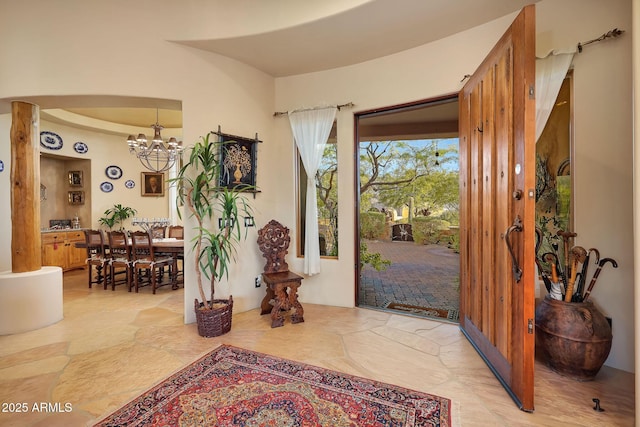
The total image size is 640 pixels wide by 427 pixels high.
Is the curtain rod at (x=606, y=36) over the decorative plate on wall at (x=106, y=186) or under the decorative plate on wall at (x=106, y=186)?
over

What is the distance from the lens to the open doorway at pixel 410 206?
164 inches

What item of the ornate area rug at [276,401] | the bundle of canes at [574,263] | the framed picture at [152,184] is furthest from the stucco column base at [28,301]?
the bundle of canes at [574,263]

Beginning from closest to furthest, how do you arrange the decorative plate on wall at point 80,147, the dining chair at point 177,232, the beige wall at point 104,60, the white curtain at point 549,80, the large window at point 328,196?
the white curtain at point 549,80
the beige wall at point 104,60
the large window at point 328,196
the dining chair at point 177,232
the decorative plate on wall at point 80,147

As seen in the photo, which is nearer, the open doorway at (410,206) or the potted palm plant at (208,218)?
the potted palm plant at (208,218)

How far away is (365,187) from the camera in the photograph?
4094 mm

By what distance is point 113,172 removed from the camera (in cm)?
634

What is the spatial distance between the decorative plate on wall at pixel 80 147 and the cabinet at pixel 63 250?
1.63 m

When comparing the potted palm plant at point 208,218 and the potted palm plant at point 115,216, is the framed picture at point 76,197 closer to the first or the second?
the potted palm plant at point 115,216

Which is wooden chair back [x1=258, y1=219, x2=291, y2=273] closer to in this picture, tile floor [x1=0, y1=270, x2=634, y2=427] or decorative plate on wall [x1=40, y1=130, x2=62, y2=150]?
tile floor [x1=0, y1=270, x2=634, y2=427]

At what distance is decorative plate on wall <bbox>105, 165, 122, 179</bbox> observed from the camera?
627 centimetres

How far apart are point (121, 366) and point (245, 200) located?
76.6 inches

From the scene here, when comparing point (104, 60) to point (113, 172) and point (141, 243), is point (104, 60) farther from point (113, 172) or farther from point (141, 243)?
point (113, 172)

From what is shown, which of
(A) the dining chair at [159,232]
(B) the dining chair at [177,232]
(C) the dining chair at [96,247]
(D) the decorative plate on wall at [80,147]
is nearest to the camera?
(C) the dining chair at [96,247]

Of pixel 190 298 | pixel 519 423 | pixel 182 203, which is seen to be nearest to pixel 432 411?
pixel 519 423
